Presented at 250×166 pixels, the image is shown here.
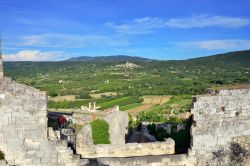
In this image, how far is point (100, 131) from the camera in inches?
568

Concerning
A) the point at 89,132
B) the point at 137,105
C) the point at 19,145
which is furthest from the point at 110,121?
the point at 137,105

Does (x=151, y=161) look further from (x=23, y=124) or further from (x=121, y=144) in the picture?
(x=23, y=124)

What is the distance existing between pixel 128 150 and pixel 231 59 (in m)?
134

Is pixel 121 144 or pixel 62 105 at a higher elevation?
pixel 121 144

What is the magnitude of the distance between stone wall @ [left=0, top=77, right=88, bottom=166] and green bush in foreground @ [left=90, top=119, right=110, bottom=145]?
4.50 metres

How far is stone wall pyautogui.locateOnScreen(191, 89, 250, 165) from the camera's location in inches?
434

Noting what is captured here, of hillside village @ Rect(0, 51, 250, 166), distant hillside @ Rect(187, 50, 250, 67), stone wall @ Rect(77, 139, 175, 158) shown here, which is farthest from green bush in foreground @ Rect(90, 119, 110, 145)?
distant hillside @ Rect(187, 50, 250, 67)

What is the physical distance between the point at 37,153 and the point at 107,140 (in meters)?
5.41

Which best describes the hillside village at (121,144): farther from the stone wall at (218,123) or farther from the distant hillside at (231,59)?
the distant hillside at (231,59)

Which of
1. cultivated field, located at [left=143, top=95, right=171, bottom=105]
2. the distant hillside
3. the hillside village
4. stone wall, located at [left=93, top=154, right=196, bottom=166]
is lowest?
cultivated field, located at [left=143, top=95, right=171, bottom=105]

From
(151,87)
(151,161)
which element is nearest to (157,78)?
(151,87)

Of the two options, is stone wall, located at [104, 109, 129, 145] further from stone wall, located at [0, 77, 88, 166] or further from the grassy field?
the grassy field

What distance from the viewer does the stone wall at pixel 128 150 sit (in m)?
11.2

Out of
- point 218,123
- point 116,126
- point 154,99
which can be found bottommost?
point 154,99
